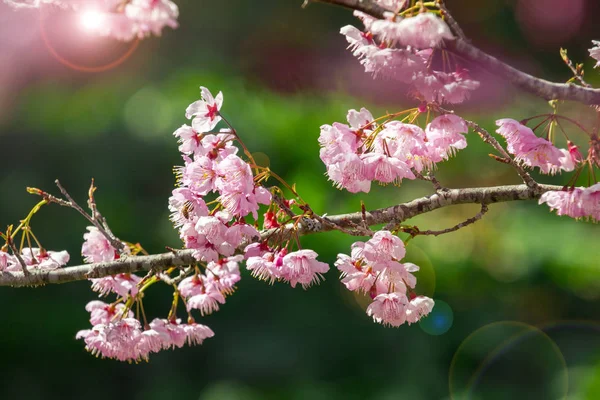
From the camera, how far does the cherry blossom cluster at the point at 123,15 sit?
2.27ft

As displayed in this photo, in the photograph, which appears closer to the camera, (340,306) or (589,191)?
(589,191)

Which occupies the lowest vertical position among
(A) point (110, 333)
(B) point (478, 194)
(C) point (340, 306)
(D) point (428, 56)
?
(C) point (340, 306)

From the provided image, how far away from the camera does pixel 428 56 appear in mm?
745

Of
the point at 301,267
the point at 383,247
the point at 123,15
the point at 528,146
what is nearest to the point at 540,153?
the point at 528,146

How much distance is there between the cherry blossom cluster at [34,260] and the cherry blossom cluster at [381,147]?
535mm

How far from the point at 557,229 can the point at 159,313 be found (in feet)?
9.54

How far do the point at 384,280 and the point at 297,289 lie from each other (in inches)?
Answer: 139

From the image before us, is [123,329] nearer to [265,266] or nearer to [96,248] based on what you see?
[96,248]

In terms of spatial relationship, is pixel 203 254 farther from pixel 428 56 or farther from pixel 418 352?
pixel 418 352

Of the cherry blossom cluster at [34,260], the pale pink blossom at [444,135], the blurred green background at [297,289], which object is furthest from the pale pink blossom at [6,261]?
the blurred green background at [297,289]

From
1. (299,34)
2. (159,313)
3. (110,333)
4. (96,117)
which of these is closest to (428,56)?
(110,333)

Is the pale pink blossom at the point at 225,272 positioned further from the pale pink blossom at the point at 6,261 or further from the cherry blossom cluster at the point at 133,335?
the pale pink blossom at the point at 6,261

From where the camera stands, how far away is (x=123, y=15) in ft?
2.49

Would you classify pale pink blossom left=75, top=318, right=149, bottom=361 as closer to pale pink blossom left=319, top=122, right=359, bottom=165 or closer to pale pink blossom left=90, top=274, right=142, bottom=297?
pale pink blossom left=90, top=274, right=142, bottom=297
